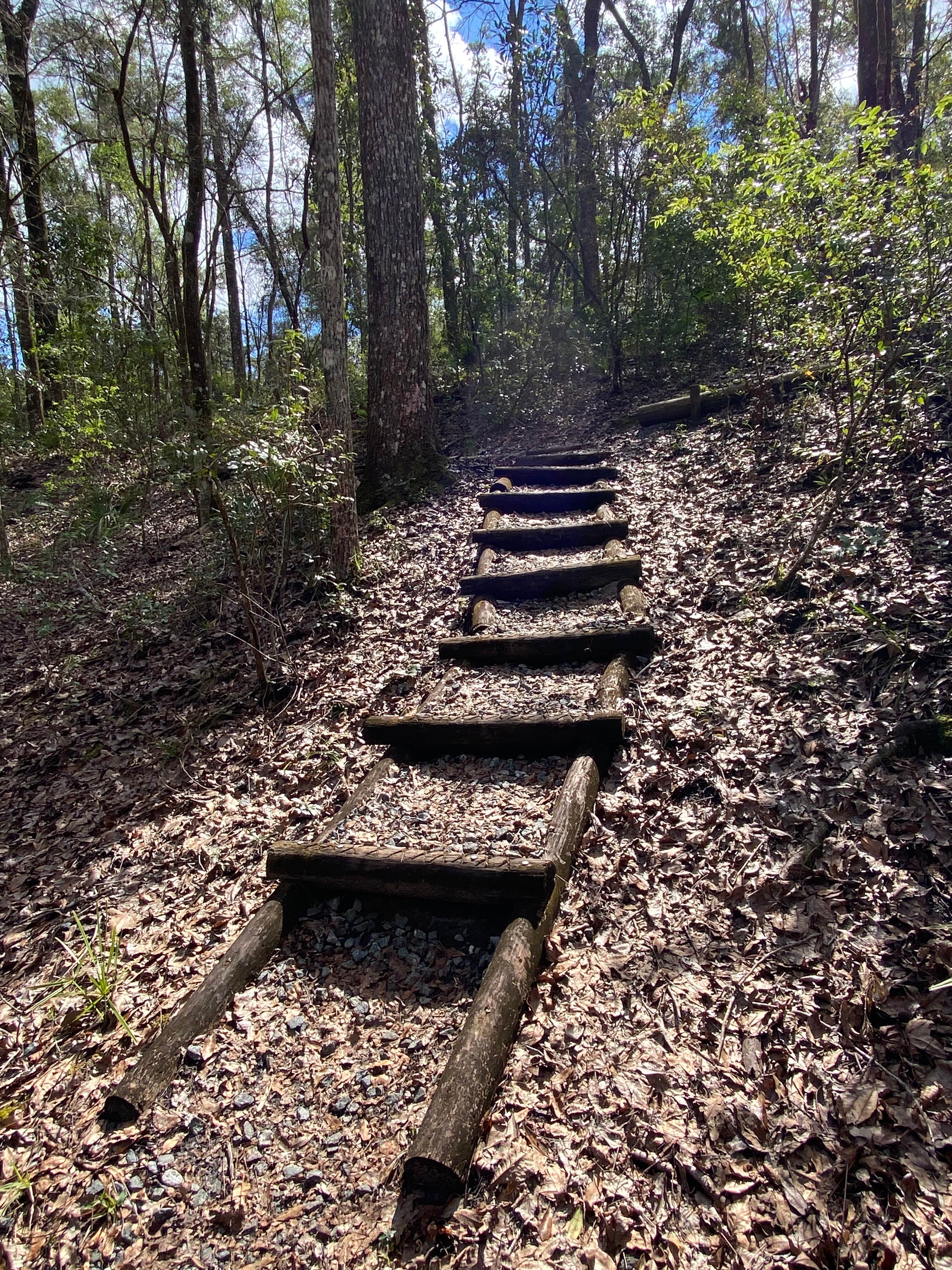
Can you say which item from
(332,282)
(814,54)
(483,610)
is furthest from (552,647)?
(814,54)

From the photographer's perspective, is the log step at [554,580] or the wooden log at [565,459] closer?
the log step at [554,580]

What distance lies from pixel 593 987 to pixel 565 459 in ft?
21.1

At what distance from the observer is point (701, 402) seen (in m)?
8.30

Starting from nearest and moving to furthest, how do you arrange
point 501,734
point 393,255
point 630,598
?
point 501,734, point 630,598, point 393,255

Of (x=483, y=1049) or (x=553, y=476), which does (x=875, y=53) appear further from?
(x=483, y=1049)

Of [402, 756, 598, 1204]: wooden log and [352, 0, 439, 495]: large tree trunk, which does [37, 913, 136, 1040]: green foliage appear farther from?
[352, 0, 439, 495]: large tree trunk

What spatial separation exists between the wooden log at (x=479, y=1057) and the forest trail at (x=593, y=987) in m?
0.07

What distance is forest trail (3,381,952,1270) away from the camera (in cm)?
179

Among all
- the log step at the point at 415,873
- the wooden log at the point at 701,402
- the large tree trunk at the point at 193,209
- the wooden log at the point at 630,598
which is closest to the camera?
the log step at the point at 415,873

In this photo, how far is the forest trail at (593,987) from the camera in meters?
1.79

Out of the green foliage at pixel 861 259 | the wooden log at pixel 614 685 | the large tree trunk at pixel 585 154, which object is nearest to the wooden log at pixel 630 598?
the wooden log at pixel 614 685

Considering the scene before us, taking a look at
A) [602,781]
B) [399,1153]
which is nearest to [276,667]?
[602,781]

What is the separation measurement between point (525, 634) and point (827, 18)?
98.6ft

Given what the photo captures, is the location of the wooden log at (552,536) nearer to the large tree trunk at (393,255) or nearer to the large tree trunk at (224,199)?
the large tree trunk at (393,255)
